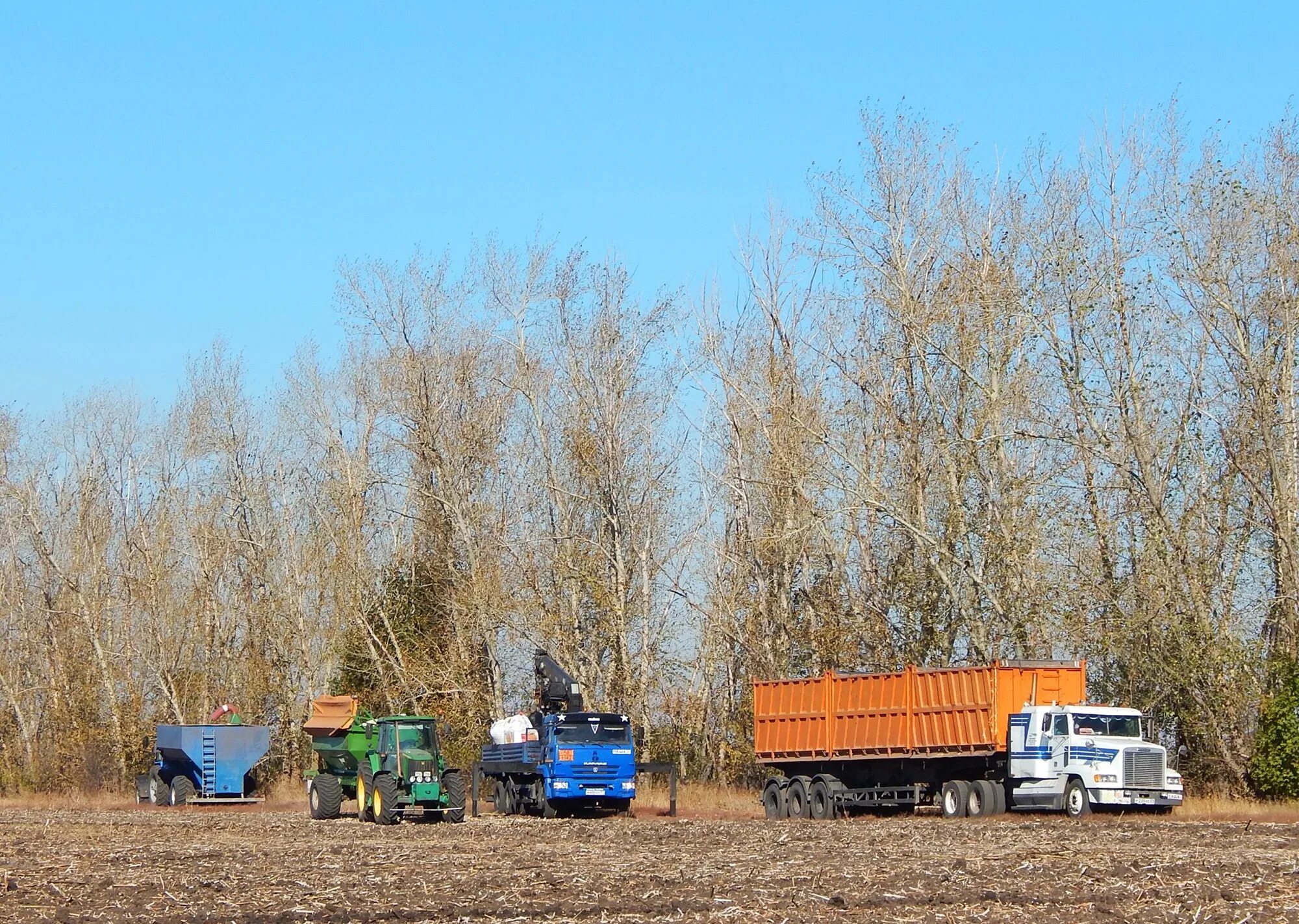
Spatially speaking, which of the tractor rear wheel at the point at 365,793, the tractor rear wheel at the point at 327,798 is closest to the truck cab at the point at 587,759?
the tractor rear wheel at the point at 365,793

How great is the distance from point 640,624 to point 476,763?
10037mm

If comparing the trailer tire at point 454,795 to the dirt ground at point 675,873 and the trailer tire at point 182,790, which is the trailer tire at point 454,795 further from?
the trailer tire at point 182,790

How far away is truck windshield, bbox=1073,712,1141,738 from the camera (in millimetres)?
31703

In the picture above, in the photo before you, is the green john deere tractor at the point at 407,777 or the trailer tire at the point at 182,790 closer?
the green john deere tractor at the point at 407,777

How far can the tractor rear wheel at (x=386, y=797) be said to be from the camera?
107 ft

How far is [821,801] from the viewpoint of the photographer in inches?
1378

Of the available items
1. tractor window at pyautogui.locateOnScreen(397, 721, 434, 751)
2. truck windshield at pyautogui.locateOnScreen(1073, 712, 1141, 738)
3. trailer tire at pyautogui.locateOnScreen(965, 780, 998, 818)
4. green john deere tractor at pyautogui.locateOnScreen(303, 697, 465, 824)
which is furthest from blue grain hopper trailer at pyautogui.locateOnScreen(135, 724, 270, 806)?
truck windshield at pyautogui.locateOnScreen(1073, 712, 1141, 738)

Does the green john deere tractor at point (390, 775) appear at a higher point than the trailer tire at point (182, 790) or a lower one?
higher

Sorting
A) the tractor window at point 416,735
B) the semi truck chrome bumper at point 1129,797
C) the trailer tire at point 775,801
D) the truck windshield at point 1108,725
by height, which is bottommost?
the trailer tire at point 775,801

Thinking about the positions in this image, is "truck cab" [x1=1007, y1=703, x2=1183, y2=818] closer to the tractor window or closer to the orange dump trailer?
the orange dump trailer

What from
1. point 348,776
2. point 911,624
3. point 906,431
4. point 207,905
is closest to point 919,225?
point 906,431

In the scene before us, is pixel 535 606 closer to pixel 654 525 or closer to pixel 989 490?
pixel 654 525

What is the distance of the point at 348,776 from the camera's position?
37.2 metres

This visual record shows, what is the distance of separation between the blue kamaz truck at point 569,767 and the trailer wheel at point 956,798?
6966 mm
